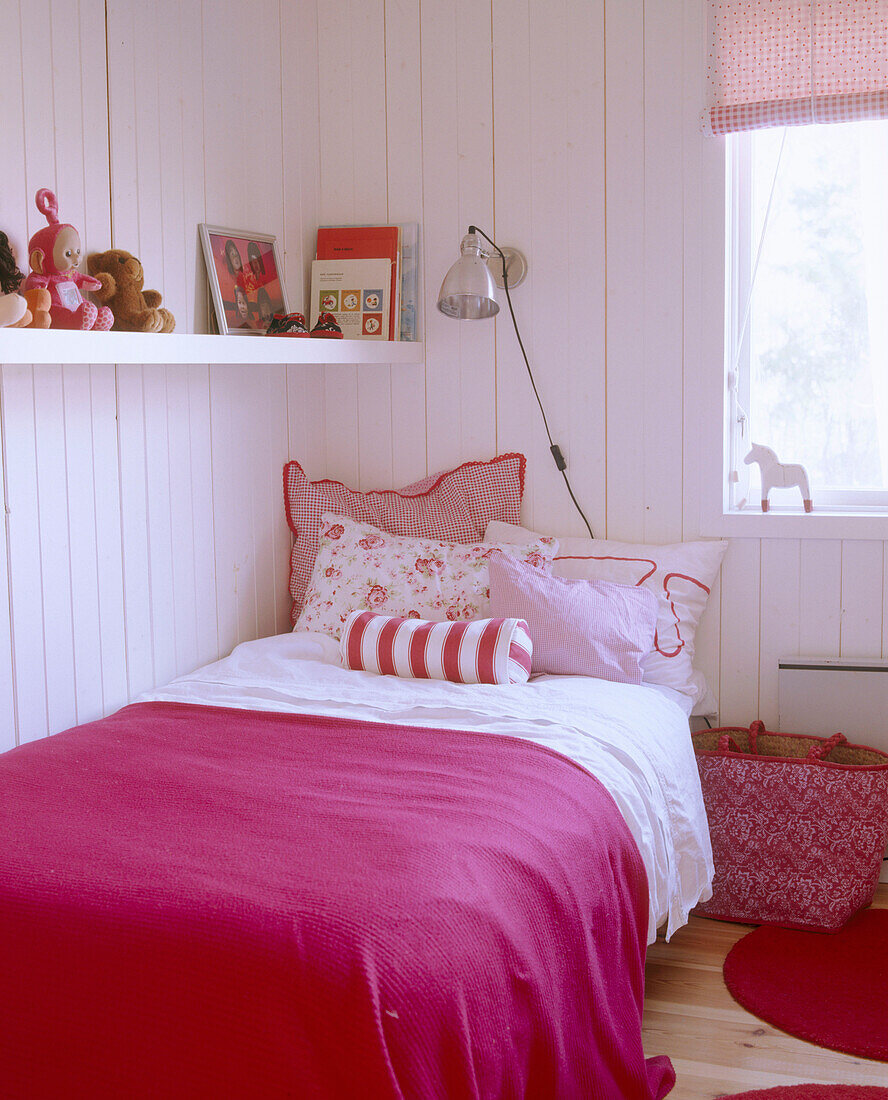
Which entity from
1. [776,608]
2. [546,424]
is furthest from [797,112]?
[776,608]

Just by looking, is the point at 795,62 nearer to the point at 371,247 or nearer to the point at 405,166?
the point at 405,166

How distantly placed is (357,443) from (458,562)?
0.59 metres

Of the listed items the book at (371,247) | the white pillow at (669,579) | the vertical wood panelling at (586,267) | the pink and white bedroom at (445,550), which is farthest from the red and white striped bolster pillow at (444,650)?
the book at (371,247)

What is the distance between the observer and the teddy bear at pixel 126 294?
2145mm

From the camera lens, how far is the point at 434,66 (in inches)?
117

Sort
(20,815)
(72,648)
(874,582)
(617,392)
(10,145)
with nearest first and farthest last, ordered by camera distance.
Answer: (20,815) < (10,145) < (72,648) < (874,582) < (617,392)

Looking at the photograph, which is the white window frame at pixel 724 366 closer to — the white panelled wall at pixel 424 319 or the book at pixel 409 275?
the white panelled wall at pixel 424 319

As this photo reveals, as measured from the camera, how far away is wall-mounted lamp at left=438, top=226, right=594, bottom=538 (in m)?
2.69

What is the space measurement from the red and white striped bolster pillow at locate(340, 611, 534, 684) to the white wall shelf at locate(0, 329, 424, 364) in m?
0.65

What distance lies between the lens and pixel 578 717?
2164mm

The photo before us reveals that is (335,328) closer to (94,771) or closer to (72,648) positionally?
(72,648)

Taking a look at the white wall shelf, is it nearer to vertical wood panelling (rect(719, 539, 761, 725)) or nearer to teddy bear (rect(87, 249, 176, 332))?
teddy bear (rect(87, 249, 176, 332))

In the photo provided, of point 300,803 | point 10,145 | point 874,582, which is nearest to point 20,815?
point 300,803

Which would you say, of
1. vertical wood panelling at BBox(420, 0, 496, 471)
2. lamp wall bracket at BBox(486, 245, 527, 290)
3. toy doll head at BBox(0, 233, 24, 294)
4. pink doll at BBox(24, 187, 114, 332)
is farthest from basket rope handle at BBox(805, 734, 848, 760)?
toy doll head at BBox(0, 233, 24, 294)
